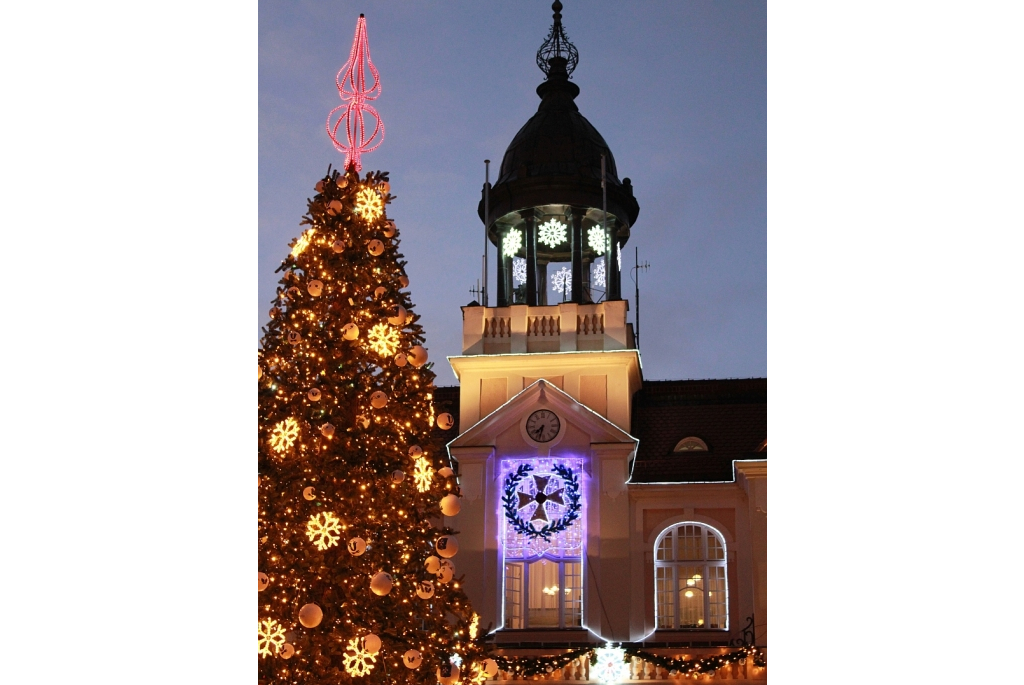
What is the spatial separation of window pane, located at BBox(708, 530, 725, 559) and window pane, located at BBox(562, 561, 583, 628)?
1.65 meters

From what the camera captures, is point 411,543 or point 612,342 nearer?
point 411,543

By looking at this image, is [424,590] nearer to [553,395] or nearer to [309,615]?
[309,615]

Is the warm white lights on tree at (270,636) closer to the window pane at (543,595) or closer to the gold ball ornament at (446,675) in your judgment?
the gold ball ornament at (446,675)

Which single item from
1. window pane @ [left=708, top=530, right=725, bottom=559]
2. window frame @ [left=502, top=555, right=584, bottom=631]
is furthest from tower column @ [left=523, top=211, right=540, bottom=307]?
window pane @ [left=708, top=530, right=725, bottom=559]

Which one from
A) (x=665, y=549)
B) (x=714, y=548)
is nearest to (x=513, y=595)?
(x=665, y=549)

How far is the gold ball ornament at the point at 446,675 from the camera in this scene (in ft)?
26.3

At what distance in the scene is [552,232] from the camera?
16828 mm

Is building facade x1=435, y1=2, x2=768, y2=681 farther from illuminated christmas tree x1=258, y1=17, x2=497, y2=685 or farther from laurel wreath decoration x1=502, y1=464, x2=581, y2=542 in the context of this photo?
illuminated christmas tree x1=258, y1=17, x2=497, y2=685

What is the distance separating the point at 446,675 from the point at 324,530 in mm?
1346
